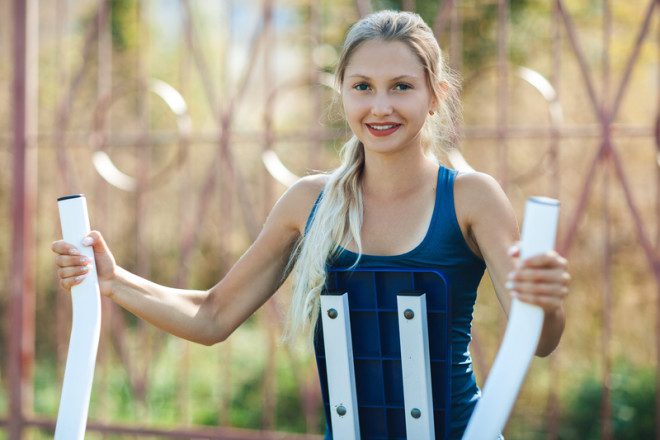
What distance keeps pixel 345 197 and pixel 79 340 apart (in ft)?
1.89

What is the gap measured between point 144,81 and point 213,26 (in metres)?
4.38

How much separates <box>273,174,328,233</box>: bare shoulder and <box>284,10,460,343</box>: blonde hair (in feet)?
0.12

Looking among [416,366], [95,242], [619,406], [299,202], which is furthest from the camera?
[619,406]

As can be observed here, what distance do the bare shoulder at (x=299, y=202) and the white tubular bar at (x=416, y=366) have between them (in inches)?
13.6

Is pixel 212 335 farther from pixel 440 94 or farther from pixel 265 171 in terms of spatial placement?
pixel 265 171

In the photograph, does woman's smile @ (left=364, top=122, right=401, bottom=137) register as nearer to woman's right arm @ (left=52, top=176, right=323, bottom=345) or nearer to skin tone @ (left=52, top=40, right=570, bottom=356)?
skin tone @ (left=52, top=40, right=570, bottom=356)

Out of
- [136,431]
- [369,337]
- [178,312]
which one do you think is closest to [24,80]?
[136,431]

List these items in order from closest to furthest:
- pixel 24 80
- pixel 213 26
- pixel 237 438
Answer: pixel 237 438 → pixel 24 80 → pixel 213 26

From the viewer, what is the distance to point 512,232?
1.70 metres

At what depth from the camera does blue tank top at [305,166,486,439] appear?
1723mm

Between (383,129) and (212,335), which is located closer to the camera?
(383,129)

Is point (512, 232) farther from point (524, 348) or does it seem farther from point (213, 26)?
point (213, 26)

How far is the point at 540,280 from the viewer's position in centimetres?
139

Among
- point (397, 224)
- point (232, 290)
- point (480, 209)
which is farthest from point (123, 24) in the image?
point (480, 209)
